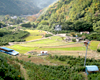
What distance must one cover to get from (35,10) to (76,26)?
116 meters

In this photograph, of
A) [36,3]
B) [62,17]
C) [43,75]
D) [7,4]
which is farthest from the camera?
[36,3]

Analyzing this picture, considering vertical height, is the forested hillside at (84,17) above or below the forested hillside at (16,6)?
below

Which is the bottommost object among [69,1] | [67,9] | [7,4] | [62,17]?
[62,17]

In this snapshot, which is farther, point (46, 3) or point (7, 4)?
point (46, 3)

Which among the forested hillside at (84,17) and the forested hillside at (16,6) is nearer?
the forested hillside at (84,17)

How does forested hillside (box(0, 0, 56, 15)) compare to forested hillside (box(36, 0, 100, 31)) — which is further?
forested hillside (box(0, 0, 56, 15))

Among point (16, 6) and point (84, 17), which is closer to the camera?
point (84, 17)

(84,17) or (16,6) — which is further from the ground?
(16,6)

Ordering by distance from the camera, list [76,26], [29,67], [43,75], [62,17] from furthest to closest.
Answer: [62,17] → [76,26] → [29,67] → [43,75]

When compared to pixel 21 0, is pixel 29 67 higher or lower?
lower

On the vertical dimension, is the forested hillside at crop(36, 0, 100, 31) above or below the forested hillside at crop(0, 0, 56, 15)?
below

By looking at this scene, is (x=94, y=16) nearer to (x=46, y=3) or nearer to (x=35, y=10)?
(x=35, y=10)

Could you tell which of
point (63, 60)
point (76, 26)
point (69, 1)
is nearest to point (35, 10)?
point (69, 1)

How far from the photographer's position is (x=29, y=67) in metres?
11.3
